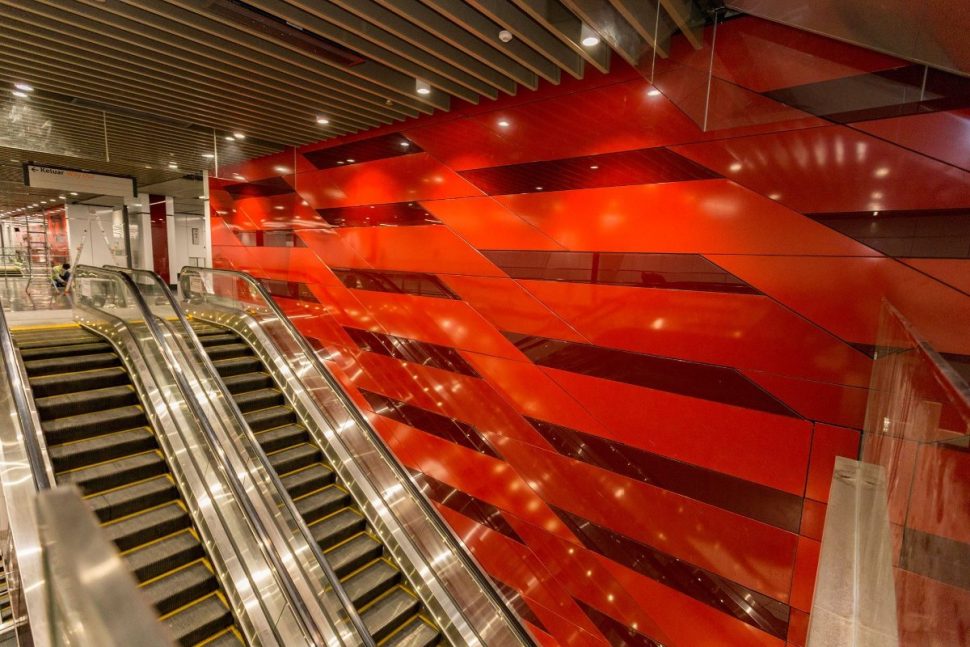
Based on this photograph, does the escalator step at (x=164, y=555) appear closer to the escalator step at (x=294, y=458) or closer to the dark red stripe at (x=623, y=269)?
the escalator step at (x=294, y=458)

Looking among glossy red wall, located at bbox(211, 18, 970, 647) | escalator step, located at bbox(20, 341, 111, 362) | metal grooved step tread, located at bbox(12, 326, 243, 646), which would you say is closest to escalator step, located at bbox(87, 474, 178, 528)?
metal grooved step tread, located at bbox(12, 326, 243, 646)

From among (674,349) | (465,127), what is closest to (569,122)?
(465,127)

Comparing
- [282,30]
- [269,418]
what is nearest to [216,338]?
[269,418]

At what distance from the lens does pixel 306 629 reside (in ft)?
10.0

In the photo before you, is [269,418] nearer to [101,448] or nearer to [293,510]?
[101,448]

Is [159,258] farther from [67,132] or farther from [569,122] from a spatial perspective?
[569,122]

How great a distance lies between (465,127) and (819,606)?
4256 millimetres

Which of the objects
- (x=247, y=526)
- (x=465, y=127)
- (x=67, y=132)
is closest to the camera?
(x=247, y=526)

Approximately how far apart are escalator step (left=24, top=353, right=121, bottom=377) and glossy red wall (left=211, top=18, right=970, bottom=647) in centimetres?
283

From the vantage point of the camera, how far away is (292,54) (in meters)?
3.42

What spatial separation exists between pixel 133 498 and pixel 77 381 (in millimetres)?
1461

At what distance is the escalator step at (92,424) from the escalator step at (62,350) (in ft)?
3.23

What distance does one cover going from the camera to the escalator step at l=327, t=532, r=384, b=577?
165 inches

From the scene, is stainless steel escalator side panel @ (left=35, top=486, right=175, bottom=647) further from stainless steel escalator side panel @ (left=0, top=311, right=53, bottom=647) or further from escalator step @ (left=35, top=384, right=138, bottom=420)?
escalator step @ (left=35, top=384, right=138, bottom=420)
